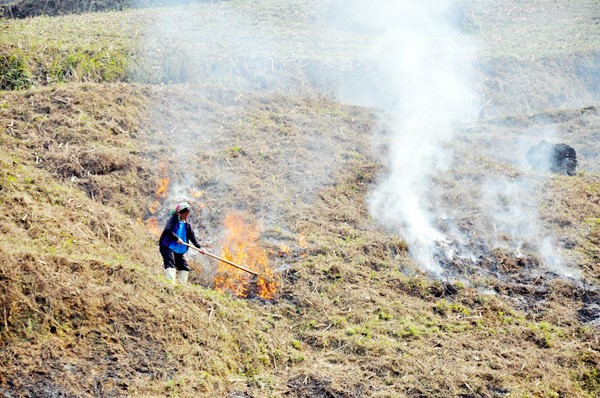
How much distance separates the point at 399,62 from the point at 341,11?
6.25 metres

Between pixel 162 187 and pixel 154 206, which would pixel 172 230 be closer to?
pixel 154 206

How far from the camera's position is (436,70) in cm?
2441

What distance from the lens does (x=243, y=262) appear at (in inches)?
410

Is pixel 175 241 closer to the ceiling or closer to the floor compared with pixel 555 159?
closer to the ceiling

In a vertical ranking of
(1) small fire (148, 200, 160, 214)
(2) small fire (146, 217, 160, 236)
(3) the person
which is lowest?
(2) small fire (146, 217, 160, 236)

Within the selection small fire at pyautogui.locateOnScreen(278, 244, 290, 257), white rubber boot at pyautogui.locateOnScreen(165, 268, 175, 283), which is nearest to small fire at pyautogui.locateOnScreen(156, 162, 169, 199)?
small fire at pyautogui.locateOnScreen(278, 244, 290, 257)

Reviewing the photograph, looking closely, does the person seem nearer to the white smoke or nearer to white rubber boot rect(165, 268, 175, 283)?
white rubber boot rect(165, 268, 175, 283)

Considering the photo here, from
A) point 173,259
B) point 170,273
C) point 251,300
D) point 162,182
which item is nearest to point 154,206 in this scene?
point 162,182

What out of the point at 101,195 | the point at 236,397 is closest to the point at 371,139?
the point at 101,195

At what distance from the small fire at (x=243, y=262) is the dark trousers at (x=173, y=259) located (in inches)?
28.9

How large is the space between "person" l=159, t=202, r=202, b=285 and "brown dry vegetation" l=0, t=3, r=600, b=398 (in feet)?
1.62

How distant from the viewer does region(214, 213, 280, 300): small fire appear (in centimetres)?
981

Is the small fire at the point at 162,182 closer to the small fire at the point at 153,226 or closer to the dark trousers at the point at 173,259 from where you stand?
the small fire at the point at 153,226

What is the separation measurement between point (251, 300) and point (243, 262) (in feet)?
3.35
